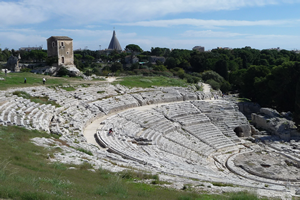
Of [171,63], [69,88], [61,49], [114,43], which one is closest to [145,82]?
[61,49]

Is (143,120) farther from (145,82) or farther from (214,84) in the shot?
(214,84)

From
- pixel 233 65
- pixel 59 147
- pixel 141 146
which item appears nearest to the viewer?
pixel 59 147

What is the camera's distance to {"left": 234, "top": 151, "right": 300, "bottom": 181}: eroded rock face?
1933cm

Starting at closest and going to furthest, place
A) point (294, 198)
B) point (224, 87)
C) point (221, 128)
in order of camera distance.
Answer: point (294, 198) < point (221, 128) < point (224, 87)

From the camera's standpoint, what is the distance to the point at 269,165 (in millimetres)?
21047

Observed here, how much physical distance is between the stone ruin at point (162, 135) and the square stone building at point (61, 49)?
922cm

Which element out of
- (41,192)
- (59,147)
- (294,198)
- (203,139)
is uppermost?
(41,192)

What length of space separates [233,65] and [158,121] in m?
44.2

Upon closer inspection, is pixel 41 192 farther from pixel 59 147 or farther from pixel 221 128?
pixel 221 128

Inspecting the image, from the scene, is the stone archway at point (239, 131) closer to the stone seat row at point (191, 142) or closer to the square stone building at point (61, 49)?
the stone seat row at point (191, 142)

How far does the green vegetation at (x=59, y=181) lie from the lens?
6.54 m

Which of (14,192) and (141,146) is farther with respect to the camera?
(141,146)

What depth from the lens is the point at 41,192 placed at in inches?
249

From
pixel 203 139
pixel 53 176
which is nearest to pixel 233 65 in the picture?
pixel 203 139
